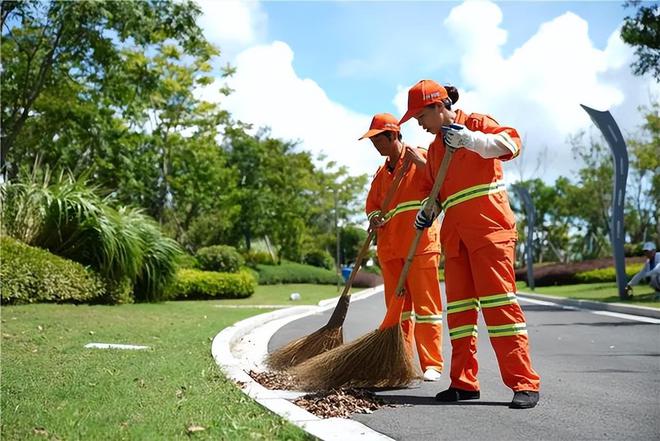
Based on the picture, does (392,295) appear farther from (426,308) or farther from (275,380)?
(275,380)

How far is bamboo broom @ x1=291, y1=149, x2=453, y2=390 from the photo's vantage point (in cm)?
459

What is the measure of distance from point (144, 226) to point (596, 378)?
1041cm

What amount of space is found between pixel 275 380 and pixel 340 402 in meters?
0.98

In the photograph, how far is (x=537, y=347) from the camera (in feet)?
24.0

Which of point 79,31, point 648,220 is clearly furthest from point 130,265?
point 648,220

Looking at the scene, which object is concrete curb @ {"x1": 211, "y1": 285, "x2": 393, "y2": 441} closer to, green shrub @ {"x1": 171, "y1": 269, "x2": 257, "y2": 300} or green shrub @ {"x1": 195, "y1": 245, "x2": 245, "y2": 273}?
green shrub @ {"x1": 171, "y1": 269, "x2": 257, "y2": 300}

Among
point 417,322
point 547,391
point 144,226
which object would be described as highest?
point 144,226

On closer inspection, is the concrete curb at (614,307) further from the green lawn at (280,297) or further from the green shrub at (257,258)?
the green shrub at (257,258)

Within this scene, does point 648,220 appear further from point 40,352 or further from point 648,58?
point 40,352

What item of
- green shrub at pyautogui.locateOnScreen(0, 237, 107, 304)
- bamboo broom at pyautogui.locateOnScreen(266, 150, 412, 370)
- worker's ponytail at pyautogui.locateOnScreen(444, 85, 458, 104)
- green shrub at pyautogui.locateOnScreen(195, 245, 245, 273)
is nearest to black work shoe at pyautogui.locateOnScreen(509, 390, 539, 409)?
bamboo broom at pyautogui.locateOnScreen(266, 150, 412, 370)

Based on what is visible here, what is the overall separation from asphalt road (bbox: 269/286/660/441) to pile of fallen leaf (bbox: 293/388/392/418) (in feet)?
0.30

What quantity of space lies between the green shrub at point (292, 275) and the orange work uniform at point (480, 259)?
2491cm

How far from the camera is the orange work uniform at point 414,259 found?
16.4ft

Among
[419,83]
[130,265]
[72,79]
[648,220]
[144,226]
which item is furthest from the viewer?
[648,220]
